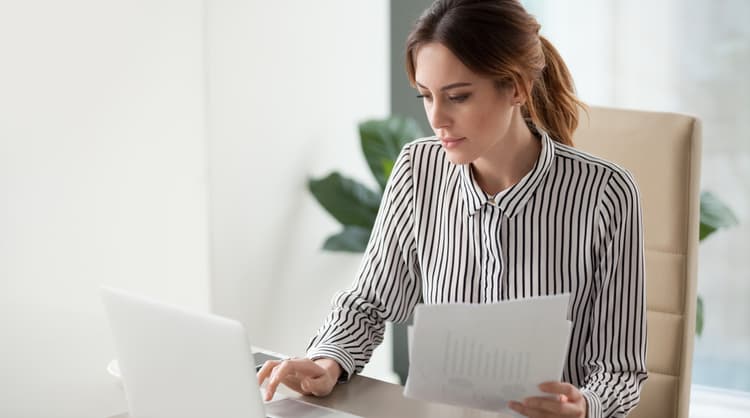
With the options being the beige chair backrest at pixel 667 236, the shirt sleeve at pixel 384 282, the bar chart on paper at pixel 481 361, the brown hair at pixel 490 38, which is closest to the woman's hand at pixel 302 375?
the shirt sleeve at pixel 384 282

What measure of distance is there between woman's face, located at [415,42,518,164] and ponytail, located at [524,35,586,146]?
13 cm

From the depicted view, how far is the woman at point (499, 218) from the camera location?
1.36 metres

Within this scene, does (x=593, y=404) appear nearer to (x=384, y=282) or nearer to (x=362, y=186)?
(x=384, y=282)

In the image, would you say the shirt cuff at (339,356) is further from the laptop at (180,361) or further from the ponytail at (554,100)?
the ponytail at (554,100)

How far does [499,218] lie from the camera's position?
148 centimetres

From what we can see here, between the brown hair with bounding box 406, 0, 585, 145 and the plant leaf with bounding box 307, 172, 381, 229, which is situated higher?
the brown hair with bounding box 406, 0, 585, 145

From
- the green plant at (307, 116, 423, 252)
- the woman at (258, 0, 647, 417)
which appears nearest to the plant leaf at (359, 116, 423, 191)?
the green plant at (307, 116, 423, 252)

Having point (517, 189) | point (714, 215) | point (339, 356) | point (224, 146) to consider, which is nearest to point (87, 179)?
point (224, 146)

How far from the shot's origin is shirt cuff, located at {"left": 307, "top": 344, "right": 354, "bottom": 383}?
1371 millimetres

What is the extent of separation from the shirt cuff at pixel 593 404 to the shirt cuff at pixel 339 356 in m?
0.36

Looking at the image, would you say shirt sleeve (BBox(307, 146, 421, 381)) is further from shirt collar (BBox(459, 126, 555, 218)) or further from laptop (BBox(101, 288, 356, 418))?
laptop (BBox(101, 288, 356, 418))

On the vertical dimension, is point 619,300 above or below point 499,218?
below

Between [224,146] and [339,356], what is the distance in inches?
57.9

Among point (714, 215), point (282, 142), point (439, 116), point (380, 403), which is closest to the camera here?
point (380, 403)
